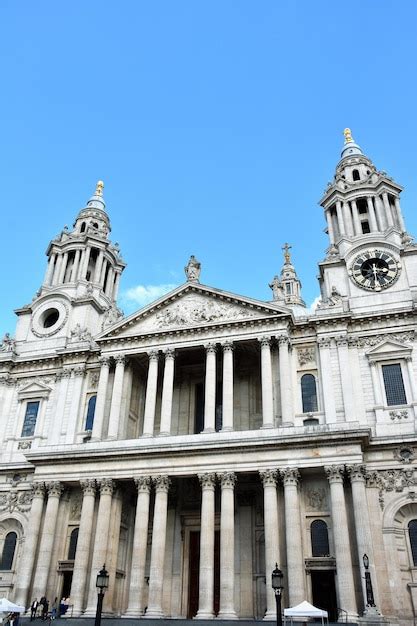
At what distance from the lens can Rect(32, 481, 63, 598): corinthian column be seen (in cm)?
2964

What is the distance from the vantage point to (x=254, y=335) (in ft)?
109

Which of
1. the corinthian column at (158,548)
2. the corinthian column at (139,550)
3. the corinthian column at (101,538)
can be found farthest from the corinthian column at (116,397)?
the corinthian column at (158,548)

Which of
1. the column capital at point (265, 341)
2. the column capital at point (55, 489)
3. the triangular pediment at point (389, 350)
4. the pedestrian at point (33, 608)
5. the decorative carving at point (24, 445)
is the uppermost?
the column capital at point (265, 341)

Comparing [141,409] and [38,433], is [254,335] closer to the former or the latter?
[141,409]

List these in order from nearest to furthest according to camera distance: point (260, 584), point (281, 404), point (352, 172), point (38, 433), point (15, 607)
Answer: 1. point (15, 607)
2. point (260, 584)
3. point (281, 404)
4. point (38, 433)
5. point (352, 172)

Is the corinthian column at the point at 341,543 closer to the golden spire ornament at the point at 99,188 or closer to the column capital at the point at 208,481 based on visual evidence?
the column capital at the point at 208,481

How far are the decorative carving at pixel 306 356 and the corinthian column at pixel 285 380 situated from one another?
137 centimetres

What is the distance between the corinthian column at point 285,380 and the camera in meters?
30.6

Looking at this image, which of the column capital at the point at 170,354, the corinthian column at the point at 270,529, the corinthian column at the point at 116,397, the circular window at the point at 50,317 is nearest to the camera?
the corinthian column at the point at 270,529

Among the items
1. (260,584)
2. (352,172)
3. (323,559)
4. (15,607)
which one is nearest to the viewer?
(15,607)

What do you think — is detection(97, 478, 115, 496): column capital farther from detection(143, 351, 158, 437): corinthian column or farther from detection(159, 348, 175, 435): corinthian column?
detection(159, 348, 175, 435): corinthian column

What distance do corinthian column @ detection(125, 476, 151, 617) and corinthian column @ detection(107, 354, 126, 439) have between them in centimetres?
370

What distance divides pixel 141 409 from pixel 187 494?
666cm

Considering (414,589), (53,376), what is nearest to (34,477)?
(53,376)
